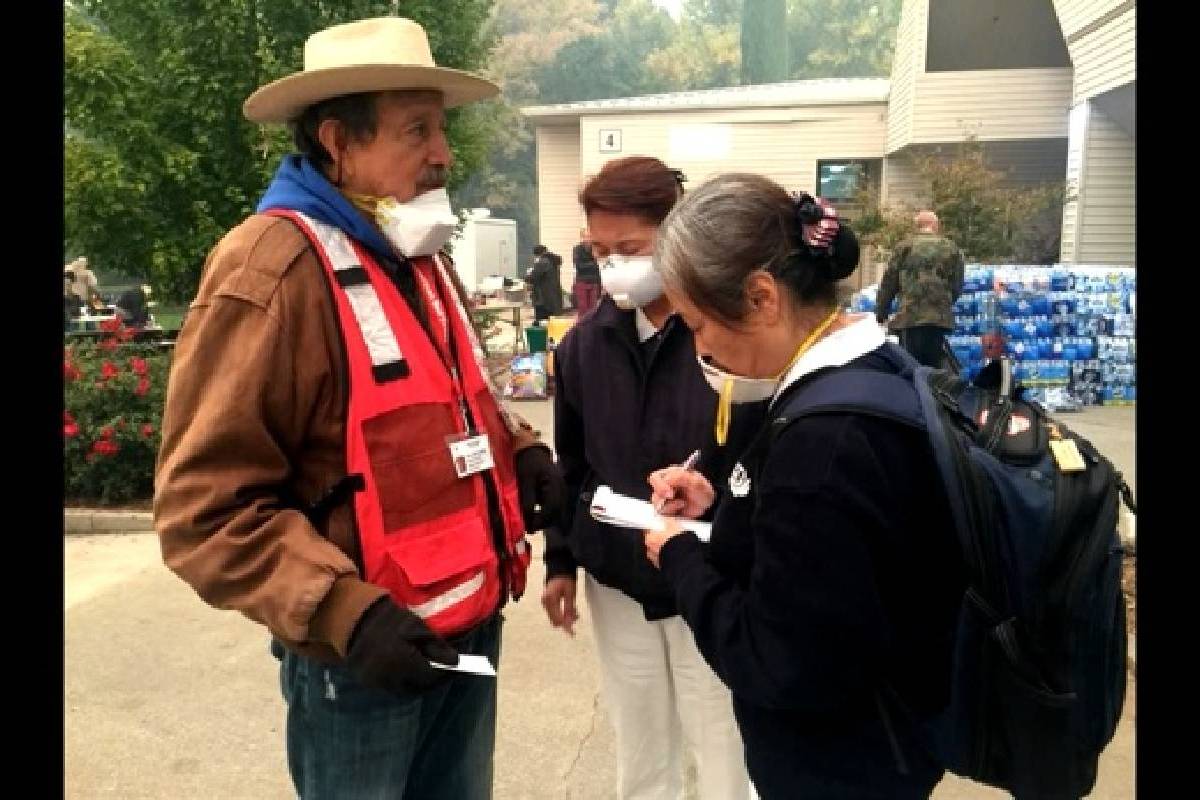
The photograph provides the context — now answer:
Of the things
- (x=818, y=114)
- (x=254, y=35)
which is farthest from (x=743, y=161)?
(x=254, y=35)

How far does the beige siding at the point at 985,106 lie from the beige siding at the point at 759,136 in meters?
2.61

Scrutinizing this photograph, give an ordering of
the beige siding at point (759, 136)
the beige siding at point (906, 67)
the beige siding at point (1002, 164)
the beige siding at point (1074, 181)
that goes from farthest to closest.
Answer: the beige siding at point (759, 136) < the beige siding at point (1002, 164) < the beige siding at point (906, 67) < the beige siding at point (1074, 181)

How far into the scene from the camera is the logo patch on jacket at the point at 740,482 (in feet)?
5.11

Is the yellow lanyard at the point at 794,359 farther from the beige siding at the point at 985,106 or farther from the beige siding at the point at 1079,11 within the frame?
the beige siding at the point at 985,106

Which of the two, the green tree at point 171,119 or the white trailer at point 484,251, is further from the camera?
the white trailer at point 484,251

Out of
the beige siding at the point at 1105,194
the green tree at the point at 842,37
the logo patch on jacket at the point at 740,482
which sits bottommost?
the logo patch on jacket at the point at 740,482

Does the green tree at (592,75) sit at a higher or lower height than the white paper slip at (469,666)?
higher

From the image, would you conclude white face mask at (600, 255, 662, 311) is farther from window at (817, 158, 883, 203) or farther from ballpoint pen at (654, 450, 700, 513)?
window at (817, 158, 883, 203)

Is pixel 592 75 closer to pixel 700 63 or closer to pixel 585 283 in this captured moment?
pixel 700 63

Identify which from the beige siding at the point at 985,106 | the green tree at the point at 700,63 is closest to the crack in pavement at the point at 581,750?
the beige siding at the point at 985,106

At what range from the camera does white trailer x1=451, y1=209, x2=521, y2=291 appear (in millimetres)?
25875

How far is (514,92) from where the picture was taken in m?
50.9

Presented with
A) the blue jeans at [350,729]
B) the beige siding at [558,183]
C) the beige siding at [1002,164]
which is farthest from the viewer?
the beige siding at [558,183]

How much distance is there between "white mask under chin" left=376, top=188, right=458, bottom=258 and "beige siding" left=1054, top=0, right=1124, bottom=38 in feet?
44.7
